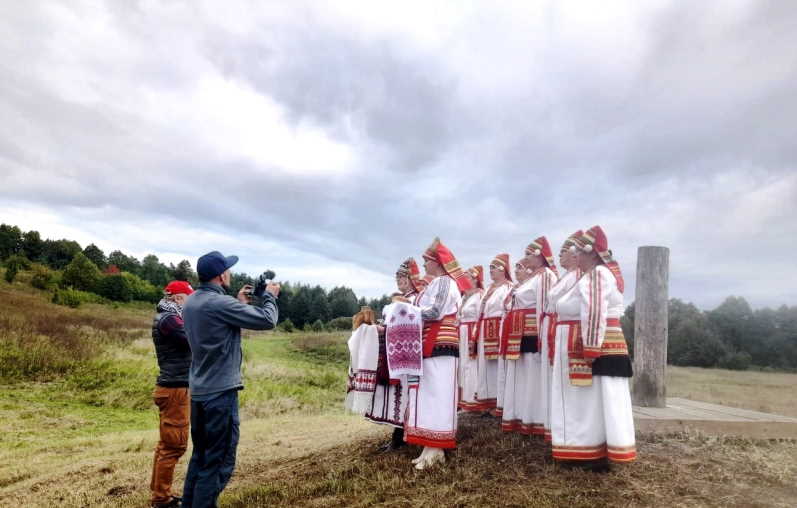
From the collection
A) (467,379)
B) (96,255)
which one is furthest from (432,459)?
(96,255)

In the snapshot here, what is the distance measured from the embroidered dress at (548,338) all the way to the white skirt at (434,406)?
1.02m

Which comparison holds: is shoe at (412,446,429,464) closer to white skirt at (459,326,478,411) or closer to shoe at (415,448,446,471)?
shoe at (415,448,446,471)

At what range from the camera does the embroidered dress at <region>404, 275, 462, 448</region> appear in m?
5.68

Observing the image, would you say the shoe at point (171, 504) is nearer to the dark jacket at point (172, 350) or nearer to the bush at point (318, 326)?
the dark jacket at point (172, 350)

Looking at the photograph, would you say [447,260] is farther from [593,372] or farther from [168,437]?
[168,437]

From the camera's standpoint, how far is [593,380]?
5195 millimetres

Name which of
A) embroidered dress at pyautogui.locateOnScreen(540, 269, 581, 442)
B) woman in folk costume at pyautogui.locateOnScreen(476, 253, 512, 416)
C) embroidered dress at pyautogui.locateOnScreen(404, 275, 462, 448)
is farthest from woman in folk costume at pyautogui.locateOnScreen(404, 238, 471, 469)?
woman in folk costume at pyautogui.locateOnScreen(476, 253, 512, 416)

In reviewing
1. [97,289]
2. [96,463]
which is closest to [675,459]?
[96,463]

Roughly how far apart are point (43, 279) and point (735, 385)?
42417 millimetres

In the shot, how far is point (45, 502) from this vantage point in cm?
620

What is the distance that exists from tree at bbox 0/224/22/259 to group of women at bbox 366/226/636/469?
6052cm

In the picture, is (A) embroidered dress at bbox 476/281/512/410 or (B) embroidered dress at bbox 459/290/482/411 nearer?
(A) embroidered dress at bbox 476/281/512/410

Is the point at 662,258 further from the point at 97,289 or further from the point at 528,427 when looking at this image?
the point at 97,289

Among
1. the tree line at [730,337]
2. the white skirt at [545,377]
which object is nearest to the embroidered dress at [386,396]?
the white skirt at [545,377]
